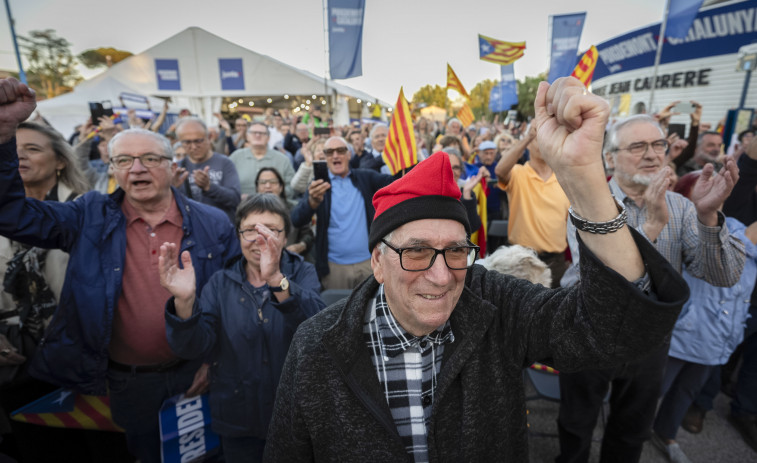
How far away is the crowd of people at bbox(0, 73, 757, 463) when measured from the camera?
107 centimetres

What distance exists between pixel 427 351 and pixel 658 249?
1816 mm

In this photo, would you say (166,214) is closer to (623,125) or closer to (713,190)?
(623,125)

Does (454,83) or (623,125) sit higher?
(454,83)

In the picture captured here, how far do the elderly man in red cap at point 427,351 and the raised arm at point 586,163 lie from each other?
0.05 metres

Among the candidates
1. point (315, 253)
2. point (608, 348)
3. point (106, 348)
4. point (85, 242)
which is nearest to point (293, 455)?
point (608, 348)

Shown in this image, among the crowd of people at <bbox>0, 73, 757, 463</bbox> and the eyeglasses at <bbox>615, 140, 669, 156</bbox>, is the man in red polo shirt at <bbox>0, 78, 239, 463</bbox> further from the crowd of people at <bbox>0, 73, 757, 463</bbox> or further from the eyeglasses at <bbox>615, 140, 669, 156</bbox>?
the eyeglasses at <bbox>615, 140, 669, 156</bbox>

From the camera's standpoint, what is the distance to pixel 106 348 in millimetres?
2070

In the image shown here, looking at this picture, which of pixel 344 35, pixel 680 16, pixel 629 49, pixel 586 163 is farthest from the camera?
pixel 629 49

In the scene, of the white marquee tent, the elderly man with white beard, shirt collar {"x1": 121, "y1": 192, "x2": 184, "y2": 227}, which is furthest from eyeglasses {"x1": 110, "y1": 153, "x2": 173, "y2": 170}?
the white marquee tent

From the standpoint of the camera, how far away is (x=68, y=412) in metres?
2.30

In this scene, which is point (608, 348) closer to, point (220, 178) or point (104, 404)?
point (104, 404)

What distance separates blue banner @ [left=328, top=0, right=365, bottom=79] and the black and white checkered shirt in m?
7.51

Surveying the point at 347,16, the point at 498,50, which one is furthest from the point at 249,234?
the point at 498,50

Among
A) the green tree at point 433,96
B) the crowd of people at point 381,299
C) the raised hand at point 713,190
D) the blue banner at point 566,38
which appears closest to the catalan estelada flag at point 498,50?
the blue banner at point 566,38
